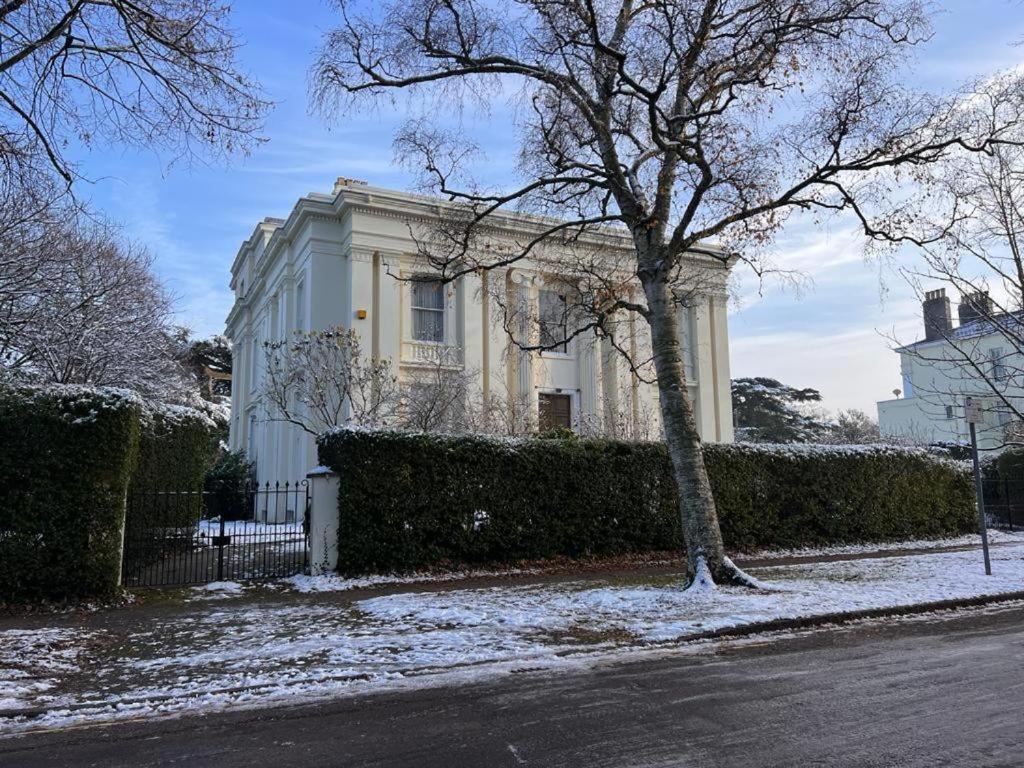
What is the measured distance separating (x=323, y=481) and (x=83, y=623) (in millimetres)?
3815

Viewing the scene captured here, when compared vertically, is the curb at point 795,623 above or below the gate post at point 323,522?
below

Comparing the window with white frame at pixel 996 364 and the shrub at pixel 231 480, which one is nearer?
the window with white frame at pixel 996 364

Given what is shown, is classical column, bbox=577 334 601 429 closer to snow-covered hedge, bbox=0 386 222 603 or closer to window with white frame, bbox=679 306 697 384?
window with white frame, bbox=679 306 697 384

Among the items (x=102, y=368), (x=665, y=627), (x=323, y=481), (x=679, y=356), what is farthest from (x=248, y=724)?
(x=102, y=368)

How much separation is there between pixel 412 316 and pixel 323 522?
1418 centimetres

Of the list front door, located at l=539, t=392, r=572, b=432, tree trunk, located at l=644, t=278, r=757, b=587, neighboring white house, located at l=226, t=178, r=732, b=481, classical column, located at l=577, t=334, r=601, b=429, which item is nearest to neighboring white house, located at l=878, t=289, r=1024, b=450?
tree trunk, located at l=644, t=278, r=757, b=587

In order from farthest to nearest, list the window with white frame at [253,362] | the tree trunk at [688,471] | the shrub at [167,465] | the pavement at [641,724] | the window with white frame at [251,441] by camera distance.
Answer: the window with white frame at [253,362] → the window with white frame at [251,441] → the shrub at [167,465] → the tree trunk at [688,471] → the pavement at [641,724]

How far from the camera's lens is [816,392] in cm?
4588

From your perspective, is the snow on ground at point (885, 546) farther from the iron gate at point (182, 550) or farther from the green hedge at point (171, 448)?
the green hedge at point (171, 448)

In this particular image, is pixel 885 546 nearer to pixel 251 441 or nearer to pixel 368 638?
pixel 368 638

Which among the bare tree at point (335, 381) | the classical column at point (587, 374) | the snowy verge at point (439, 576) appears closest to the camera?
the snowy verge at point (439, 576)

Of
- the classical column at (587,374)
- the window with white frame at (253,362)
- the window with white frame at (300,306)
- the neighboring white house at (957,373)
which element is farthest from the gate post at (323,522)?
the window with white frame at (253,362)

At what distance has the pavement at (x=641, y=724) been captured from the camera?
421cm

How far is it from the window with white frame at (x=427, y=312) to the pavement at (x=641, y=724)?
19.2 meters
